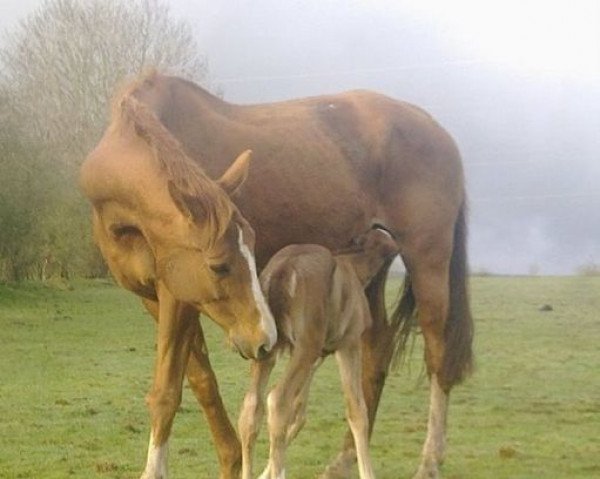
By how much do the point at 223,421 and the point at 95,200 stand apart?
1464mm

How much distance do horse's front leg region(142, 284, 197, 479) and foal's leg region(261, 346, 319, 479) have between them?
507mm

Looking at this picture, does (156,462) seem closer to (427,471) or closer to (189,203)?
(189,203)

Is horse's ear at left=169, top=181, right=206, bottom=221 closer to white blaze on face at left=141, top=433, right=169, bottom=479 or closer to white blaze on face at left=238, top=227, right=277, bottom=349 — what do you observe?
white blaze on face at left=238, top=227, right=277, bottom=349

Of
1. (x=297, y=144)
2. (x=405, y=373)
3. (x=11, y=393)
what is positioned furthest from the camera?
(x=405, y=373)

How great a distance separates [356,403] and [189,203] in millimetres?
1728

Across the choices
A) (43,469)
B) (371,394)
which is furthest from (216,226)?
(43,469)

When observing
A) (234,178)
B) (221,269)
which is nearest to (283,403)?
(221,269)

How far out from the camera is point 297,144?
739cm

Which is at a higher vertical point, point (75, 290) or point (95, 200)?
point (95, 200)

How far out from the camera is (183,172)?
226 inches

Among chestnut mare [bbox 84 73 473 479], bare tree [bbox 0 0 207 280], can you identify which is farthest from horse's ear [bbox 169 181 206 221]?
bare tree [bbox 0 0 207 280]

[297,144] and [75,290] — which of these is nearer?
[297,144]

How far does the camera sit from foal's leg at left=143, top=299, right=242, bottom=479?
6.78 m

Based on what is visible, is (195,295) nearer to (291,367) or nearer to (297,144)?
(291,367)
